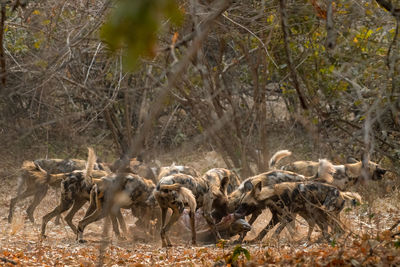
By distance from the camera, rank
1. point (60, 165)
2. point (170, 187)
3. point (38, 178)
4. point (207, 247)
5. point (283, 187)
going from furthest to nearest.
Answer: point (60, 165), point (38, 178), point (283, 187), point (170, 187), point (207, 247)

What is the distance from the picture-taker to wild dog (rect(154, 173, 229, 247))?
284 inches

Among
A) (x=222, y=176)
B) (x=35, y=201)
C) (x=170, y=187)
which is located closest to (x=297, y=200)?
(x=170, y=187)

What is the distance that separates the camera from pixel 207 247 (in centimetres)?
696

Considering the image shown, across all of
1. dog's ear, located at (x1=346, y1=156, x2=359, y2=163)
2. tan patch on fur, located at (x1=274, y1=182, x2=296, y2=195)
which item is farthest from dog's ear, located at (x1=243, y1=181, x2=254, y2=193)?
dog's ear, located at (x1=346, y1=156, x2=359, y2=163)

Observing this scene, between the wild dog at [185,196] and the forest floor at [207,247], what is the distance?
1.02 ft

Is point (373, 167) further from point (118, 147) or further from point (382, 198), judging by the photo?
point (118, 147)

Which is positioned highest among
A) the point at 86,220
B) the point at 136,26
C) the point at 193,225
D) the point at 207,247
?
the point at 136,26

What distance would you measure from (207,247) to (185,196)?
0.65 metres

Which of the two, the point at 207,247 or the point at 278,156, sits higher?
the point at 278,156

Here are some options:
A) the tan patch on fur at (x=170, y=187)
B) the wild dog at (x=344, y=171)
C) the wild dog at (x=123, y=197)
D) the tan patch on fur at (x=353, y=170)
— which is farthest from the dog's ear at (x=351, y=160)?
the tan patch on fur at (x=170, y=187)

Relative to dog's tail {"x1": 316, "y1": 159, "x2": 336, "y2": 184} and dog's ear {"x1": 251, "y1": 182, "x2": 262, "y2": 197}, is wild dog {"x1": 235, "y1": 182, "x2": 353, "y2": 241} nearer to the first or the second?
dog's ear {"x1": 251, "y1": 182, "x2": 262, "y2": 197}

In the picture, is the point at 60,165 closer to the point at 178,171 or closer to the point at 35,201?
the point at 35,201

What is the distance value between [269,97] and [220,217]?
242 inches

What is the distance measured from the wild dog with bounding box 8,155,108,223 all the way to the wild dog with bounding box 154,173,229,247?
2010mm
